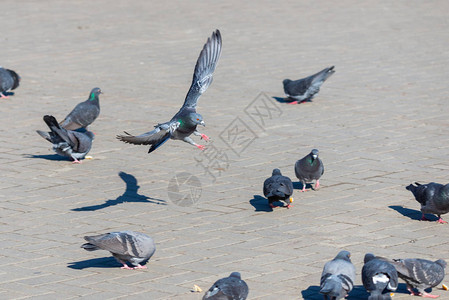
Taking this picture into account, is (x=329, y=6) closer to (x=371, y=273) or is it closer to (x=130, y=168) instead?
(x=130, y=168)

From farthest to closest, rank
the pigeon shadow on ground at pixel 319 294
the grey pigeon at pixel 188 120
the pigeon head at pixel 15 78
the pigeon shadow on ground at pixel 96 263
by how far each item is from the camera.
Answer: the pigeon head at pixel 15 78 → the grey pigeon at pixel 188 120 → the pigeon shadow on ground at pixel 96 263 → the pigeon shadow on ground at pixel 319 294

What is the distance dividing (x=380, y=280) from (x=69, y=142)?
605 centimetres

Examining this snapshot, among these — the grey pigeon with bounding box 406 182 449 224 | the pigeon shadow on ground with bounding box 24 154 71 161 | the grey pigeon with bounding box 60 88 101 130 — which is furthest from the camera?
the grey pigeon with bounding box 60 88 101 130

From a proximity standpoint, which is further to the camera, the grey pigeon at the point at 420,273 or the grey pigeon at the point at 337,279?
the grey pigeon at the point at 420,273

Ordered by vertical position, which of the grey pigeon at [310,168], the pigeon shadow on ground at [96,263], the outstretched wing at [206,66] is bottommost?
the pigeon shadow on ground at [96,263]

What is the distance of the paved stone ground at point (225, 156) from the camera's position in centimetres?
816

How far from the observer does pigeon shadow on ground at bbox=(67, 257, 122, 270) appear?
26.4 ft

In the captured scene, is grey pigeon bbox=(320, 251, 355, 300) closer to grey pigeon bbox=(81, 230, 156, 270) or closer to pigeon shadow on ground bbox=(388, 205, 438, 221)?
grey pigeon bbox=(81, 230, 156, 270)

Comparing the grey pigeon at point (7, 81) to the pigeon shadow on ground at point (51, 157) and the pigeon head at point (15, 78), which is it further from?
the pigeon shadow on ground at point (51, 157)

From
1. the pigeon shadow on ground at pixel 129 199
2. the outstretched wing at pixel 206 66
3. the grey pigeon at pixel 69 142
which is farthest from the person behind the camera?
the grey pigeon at pixel 69 142

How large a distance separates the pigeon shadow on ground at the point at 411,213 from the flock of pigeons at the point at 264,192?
127 mm

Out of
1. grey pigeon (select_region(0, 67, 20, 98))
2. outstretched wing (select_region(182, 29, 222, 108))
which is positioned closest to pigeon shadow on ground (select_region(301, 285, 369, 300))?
outstretched wing (select_region(182, 29, 222, 108))

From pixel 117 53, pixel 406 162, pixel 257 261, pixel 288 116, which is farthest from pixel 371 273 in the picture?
pixel 117 53

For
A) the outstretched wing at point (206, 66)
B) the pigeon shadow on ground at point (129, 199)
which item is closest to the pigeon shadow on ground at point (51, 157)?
the pigeon shadow on ground at point (129, 199)
